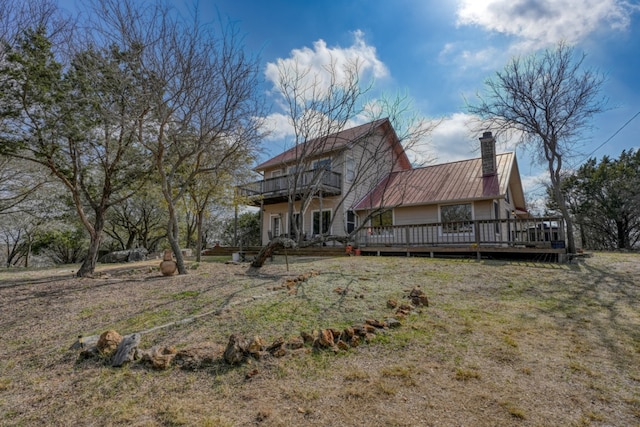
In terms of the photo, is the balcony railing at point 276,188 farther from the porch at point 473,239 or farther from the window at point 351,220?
the porch at point 473,239

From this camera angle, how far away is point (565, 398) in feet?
8.09

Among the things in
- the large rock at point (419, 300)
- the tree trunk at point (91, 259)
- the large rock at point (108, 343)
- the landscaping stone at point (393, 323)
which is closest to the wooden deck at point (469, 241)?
the large rock at point (419, 300)

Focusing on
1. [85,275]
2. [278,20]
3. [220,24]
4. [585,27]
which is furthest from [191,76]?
[585,27]

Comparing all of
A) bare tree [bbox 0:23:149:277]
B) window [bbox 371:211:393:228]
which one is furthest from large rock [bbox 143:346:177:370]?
window [bbox 371:211:393:228]

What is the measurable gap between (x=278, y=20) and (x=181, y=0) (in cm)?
239

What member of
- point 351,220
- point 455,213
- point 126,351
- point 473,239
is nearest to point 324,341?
point 126,351

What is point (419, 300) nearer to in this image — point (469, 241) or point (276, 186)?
point (469, 241)

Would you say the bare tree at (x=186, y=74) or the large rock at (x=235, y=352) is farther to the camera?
the bare tree at (x=186, y=74)

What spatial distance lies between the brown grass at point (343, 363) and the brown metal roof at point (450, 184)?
24.3ft

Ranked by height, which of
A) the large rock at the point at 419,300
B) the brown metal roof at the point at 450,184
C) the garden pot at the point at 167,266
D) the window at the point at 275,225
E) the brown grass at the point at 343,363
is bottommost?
the brown grass at the point at 343,363

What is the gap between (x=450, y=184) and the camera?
1438 centimetres

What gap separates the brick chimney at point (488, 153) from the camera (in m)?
13.7

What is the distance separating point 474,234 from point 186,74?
10458 mm

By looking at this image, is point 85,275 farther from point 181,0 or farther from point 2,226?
point 2,226
